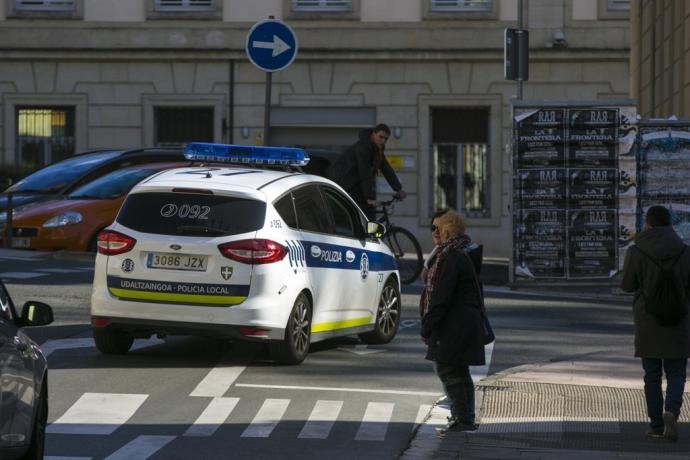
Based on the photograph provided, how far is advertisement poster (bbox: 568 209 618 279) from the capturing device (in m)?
20.4

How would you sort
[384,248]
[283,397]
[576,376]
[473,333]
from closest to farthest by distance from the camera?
1. [473,333]
2. [283,397]
3. [576,376]
4. [384,248]

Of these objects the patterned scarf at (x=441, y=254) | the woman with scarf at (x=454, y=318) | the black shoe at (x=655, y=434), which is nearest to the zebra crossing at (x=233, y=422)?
the woman with scarf at (x=454, y=318)

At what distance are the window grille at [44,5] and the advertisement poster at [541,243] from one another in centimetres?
1626

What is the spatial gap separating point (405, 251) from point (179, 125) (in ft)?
52.0

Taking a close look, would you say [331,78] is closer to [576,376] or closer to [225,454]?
[576,376]

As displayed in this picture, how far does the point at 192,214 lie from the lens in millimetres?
12406

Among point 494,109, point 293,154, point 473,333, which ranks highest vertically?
point 494,109

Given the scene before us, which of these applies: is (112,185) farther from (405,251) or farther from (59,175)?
(405,251)

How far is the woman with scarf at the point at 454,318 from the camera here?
9.94m

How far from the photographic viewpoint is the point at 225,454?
9.10 metres

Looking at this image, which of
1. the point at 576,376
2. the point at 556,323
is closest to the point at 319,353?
the point at 576,376

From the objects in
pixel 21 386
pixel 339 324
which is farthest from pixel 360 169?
pixel 21 386

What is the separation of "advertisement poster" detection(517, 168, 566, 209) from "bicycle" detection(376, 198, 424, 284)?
1.88m

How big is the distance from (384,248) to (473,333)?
4.67m
